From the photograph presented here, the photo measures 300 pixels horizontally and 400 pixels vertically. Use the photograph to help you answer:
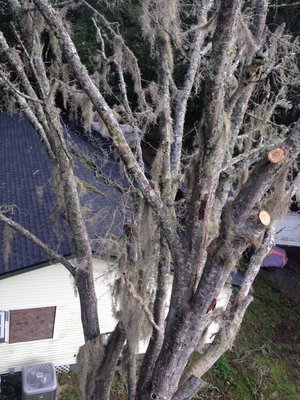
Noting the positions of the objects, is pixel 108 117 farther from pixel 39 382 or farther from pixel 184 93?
pixel 39 382

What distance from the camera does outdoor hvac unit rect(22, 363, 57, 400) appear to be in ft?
27.5

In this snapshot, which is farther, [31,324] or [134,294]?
[31,324]

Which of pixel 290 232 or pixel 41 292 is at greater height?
pixel 41 292

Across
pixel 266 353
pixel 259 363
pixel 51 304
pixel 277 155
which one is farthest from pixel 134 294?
pixel 266 353

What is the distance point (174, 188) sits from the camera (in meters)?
5.95

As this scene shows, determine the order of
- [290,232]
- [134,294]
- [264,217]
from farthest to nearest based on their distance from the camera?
1. [290,232]
2. [134,294]
3. [264,217]

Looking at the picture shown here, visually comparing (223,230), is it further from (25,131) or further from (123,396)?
(25,131)

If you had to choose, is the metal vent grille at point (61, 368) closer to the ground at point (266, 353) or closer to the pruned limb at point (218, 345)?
the ground at point (266, 353)

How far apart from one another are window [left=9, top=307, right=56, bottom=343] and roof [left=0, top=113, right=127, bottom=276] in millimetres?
1490

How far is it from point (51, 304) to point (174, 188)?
14.8ft

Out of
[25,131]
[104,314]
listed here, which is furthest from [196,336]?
[25,131]

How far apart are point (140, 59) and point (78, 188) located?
38.1 feet

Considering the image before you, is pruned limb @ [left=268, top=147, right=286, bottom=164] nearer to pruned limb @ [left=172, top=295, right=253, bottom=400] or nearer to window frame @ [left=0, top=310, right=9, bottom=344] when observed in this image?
pruned limb @ [left=172, top=295, right=253, bottom=400]

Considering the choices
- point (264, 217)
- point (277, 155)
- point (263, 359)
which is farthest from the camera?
point (263, 359)
